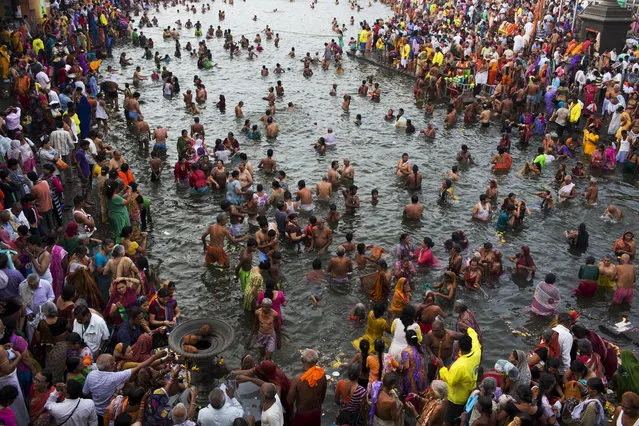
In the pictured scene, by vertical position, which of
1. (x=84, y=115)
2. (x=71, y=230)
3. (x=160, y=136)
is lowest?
(x=160, y=136)

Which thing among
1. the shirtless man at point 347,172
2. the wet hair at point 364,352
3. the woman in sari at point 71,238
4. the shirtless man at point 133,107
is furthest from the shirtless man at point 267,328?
the shirtless man at point 133,107

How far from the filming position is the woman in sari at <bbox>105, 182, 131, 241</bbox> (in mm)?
11805

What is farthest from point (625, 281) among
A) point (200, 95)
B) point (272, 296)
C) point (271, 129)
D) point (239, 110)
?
point (200, 95)

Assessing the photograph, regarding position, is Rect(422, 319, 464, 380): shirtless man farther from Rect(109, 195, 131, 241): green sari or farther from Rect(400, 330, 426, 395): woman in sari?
Rect(109, 195, 131, 241): green sari

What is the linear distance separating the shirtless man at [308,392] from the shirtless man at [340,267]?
437cm

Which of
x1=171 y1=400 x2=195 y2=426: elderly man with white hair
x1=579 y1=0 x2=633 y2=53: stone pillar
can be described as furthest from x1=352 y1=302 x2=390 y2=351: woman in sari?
x1=579 y1=0 x2=633 y2=53: stone pillar

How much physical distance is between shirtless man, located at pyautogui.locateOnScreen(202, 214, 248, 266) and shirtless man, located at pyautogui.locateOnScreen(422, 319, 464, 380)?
5115 millimetres

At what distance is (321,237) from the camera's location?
12.9m

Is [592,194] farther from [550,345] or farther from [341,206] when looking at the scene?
[550,345]

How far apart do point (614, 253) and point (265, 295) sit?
862cm

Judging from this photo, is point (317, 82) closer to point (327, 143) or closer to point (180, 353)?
point (327, 143)

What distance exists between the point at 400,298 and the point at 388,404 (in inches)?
143

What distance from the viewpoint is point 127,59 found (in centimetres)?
3014

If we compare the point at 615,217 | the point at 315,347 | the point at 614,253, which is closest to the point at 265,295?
the point at 315,347
